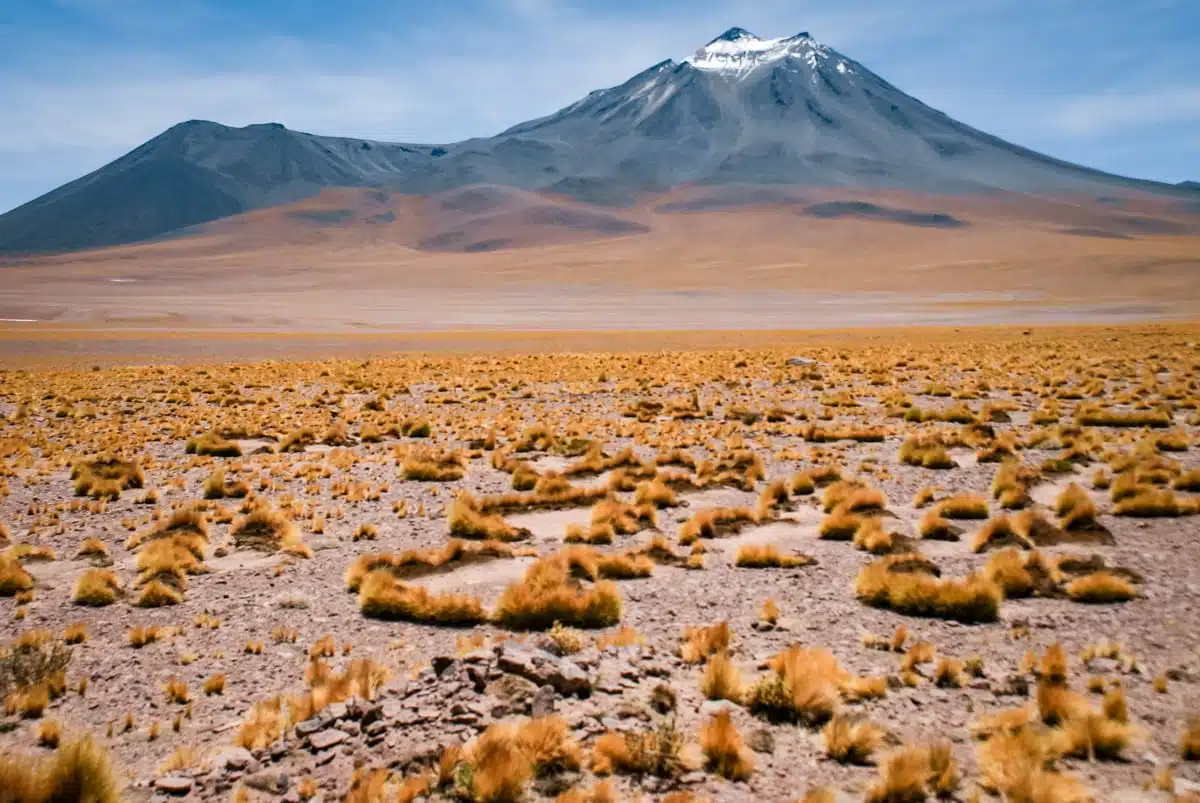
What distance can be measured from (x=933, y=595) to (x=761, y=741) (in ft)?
10.3

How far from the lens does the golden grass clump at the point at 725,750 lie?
472 centimetres

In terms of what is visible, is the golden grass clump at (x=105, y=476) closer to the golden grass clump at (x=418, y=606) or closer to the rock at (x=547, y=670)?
the golden grass clump at (x=418, y=606)

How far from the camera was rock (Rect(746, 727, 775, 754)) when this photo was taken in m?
5.01

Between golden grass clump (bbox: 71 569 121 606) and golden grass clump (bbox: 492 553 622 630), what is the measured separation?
12.2 feet

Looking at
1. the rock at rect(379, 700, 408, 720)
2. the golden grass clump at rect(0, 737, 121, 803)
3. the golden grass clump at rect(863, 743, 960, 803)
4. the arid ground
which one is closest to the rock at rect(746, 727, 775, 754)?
the golden grass clump at rect(863, 743, 960, 803)

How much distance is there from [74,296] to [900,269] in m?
115

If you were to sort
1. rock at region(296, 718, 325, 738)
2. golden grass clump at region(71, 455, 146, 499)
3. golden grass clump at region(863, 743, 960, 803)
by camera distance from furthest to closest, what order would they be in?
golden grass clump at region(71, 455, 146, 499)
rock at region(296, 718, 325, 738)
golden grass clump at region(863, 743, 960, 803)

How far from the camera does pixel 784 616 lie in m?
7.46

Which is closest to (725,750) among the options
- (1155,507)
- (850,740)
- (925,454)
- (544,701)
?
(850,740)

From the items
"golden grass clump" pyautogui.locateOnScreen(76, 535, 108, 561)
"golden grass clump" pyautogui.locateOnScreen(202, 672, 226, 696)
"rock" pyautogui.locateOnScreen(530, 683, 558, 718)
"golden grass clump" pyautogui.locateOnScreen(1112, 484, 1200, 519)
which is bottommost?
"golden grass clump" pyautogui.locateOnScreen(202, 672, 226, 696)

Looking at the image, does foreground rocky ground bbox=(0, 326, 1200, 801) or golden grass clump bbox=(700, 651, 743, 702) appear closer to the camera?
foreground rocky ground bbox=(0, 326, 1200, 801)

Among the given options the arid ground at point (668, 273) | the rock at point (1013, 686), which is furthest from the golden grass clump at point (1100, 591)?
the arid ground at point (668, 273)

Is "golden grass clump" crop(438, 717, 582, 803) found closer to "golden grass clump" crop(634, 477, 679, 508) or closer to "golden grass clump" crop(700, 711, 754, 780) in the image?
"golden grass clump" crop(700, 711, 754, 780)

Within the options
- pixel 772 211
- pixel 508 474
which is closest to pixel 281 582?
pixel 508 474
